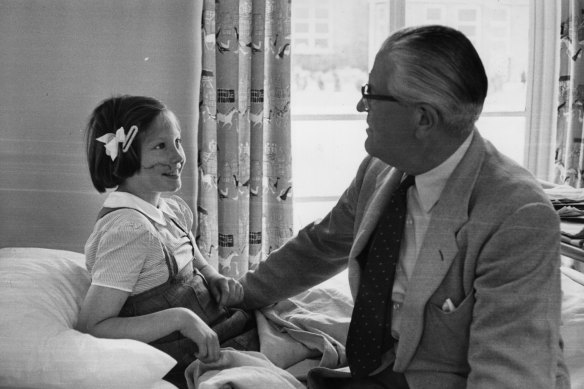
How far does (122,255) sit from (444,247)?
56 cm

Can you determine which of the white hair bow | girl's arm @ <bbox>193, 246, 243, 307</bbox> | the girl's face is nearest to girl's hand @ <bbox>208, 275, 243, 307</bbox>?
girl's arm @ <bbox>193, 246, 243, 307</bbox>

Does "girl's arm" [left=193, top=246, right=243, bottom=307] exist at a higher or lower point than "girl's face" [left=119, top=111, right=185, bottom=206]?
lower

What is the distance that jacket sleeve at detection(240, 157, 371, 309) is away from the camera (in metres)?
1.37

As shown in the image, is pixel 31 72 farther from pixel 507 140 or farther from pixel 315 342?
pixel 507 140

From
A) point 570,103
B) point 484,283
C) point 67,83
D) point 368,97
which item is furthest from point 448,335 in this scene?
point 570,103

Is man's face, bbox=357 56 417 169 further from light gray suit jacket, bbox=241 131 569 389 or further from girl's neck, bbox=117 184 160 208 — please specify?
girl's neck, bbox=117 184 160 208

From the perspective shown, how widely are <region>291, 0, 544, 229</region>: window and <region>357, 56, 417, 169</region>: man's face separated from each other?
4.96 feet

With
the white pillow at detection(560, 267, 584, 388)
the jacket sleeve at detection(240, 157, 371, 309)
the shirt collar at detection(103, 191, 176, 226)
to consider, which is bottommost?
the white pillow at detection(560, 267, 584, 388)

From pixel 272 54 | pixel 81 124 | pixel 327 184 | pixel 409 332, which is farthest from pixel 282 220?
pixel 409 332

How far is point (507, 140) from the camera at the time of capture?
2.54 m

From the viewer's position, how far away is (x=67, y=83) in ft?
7.38

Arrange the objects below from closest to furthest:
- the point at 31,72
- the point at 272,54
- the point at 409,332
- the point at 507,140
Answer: the point at 409,332 < the point at 31,72 < the point at 272,54 < the point at 507,140

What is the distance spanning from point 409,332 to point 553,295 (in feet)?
0.71

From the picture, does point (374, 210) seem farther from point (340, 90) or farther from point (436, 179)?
point (340, 90)
